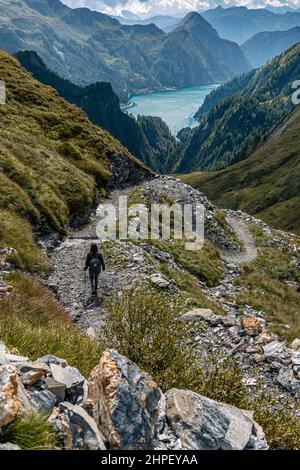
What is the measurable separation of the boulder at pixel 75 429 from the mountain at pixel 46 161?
17155 mm

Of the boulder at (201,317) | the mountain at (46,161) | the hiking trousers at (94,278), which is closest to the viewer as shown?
the boulder at (201,317)

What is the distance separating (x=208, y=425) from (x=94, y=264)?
14.2m

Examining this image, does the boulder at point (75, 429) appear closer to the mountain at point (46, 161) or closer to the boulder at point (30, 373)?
the boulder at point (30, 373)

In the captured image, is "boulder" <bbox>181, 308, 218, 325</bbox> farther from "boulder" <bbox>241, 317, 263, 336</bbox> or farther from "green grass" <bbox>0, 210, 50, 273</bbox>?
"green grass" <bbox>0, 210, 50, 273</bbox>

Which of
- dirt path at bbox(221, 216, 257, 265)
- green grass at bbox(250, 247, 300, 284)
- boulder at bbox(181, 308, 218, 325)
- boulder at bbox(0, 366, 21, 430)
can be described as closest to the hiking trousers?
boulder at bbox(181, 308, 218, 325)

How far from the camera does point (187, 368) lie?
32.5 ft

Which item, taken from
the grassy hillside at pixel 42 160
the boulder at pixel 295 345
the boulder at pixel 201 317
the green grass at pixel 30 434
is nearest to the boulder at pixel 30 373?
the green grass at pixel 30 434

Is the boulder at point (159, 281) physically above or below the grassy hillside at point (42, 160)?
below

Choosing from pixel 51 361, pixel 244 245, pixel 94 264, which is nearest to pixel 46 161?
pixel 94 264

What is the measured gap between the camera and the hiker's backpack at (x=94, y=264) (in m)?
20.9

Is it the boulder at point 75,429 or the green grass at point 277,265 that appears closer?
the boulder at point 75,429

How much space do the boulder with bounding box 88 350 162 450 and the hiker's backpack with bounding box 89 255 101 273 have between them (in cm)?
1304

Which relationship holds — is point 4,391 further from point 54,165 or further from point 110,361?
point 54,165
